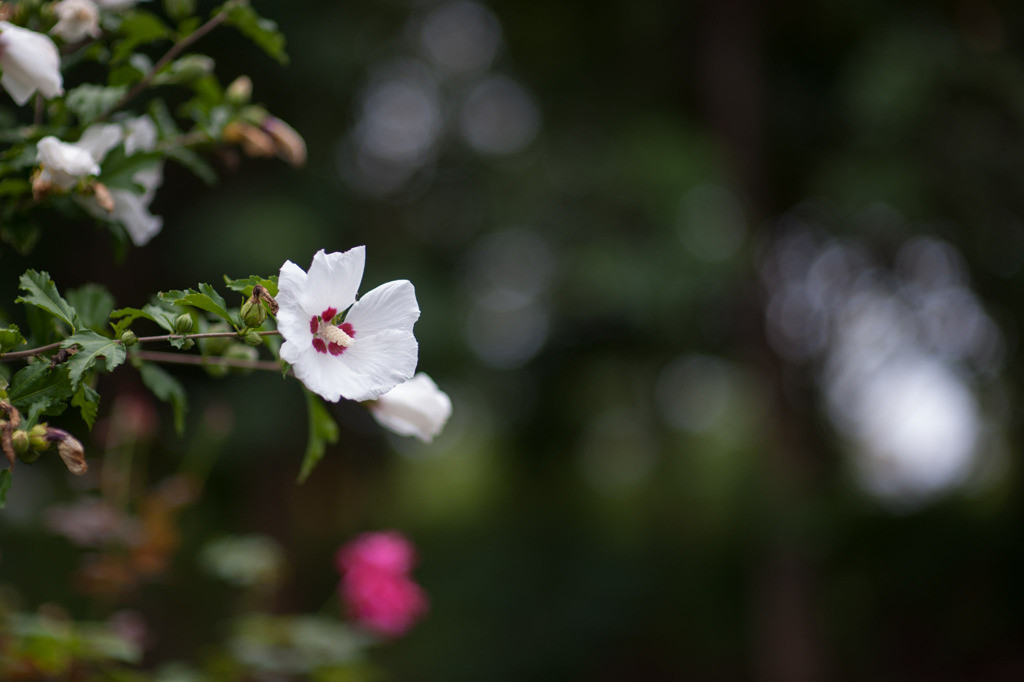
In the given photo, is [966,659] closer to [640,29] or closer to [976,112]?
[976,112]

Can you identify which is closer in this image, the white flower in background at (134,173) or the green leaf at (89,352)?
the green leaf at (89,352)

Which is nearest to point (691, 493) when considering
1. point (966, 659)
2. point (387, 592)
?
point (966, 659)

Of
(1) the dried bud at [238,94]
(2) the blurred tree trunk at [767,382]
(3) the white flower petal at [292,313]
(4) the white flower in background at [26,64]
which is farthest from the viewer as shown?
(2) the blurred tree trunk at [767,382]

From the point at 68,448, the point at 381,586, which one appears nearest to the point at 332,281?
the point at 68,448

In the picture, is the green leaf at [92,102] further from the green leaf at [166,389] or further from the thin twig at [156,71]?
the green leaf at [166,389]

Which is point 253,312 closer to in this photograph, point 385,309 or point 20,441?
point 385,309

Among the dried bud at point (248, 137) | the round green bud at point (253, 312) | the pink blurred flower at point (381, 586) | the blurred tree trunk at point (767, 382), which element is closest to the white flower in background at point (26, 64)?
the dried bud at point (248, 137)
